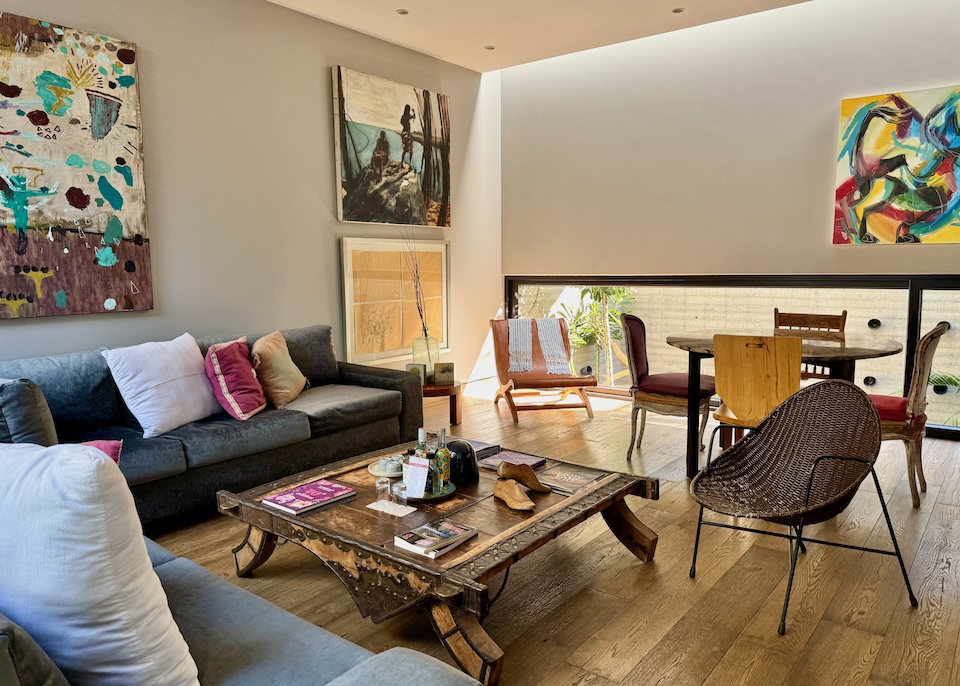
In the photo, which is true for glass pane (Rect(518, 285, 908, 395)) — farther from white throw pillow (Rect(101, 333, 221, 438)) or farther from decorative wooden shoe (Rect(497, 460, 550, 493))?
white throw pillow (Rect(101, 333, 221, 438))

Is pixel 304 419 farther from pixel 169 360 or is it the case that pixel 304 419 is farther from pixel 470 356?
pixel 470 356

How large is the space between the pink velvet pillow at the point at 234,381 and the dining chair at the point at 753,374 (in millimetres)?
2447

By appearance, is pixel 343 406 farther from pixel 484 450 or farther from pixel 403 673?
pixel 403 673

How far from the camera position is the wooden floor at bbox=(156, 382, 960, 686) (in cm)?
209

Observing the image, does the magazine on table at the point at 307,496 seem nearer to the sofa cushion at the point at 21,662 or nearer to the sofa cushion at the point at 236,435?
the sofa cushion at the point at 236,435

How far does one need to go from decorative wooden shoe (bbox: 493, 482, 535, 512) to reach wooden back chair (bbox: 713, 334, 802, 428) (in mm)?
1392

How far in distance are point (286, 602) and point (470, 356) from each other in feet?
13.3

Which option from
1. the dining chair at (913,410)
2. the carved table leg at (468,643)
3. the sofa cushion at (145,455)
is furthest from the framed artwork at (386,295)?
the dining chair at (913,410)

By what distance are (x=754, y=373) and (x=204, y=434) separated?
2.73 metres

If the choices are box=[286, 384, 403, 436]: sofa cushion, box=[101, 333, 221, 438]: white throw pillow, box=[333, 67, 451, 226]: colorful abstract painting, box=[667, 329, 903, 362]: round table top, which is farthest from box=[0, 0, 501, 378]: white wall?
box=[667, 329, 903, 362]: round table top

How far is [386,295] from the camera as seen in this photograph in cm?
539

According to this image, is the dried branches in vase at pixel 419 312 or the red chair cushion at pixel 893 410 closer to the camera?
the red chair cushion at pixel 893 410

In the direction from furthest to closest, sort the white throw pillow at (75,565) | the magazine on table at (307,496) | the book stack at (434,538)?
the magazine on table at (307,496) < the book stack at (434,538) < the white throw pillow at (75,565)

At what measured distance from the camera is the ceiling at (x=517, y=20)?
4.44 meters
